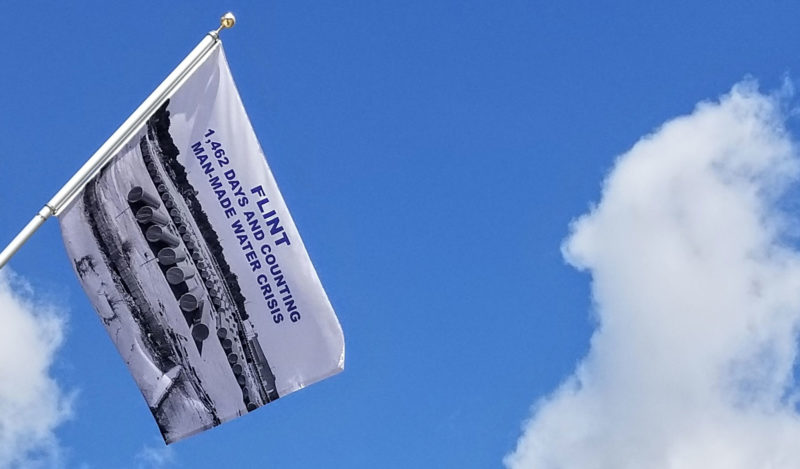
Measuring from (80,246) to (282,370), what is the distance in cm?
497

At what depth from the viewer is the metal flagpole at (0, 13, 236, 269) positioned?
66.4 ft

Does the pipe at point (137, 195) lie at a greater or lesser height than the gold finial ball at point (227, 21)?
lesser

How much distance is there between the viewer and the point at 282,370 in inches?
898

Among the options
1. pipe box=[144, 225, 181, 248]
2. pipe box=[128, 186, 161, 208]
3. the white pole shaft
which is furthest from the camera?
pipe box=[144, 225, 181, 248]

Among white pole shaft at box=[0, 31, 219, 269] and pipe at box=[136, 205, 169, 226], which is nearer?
white pole shaft at box=[0, 31, 219, 269]

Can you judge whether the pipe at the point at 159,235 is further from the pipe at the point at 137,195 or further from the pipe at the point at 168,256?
the pipe at the point at 137,195

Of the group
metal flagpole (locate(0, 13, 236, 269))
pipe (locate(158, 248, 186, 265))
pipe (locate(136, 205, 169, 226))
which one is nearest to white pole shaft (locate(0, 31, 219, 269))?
metal flagpole (locate(0, 13, 236, 269))

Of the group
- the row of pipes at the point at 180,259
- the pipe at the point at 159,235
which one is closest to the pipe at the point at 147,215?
the row of pipes at the point at 180,259

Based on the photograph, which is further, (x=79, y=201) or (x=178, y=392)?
(x=178, y=392)

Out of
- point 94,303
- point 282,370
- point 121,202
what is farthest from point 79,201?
point 282,370

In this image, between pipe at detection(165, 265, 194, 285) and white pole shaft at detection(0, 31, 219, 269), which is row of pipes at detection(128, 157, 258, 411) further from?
white pole shaft at detection(0, 31, 219, 269)

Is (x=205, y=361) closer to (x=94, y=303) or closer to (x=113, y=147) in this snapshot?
(x=94, y=303)

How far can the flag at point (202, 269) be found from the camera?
22.0m

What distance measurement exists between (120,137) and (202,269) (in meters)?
3.32
